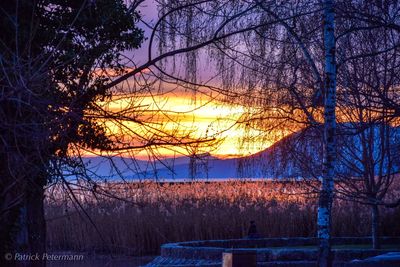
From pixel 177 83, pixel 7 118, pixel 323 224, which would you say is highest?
pixel 177 83

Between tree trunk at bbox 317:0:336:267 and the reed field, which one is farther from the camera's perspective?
the reed field

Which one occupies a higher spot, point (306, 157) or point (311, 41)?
point (311, 41)

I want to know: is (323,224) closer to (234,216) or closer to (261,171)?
(261,171)

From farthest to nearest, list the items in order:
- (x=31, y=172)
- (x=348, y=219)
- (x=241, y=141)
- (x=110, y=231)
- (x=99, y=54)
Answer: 1. (x=110, y=231)
2. (x=348, y=219)
3. (x=241, y=141)
4. (x=99, y=54)
5. (x=31, y=172)

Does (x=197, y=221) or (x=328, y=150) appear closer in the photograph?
(x=328, y=150)

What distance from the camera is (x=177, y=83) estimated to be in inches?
430

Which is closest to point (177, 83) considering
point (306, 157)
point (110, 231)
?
point (306, 157)

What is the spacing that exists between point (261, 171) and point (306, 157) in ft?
3.75

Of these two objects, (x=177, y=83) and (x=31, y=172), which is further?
(x=177, y=83)

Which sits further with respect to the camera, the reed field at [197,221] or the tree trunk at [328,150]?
the reed field at [197,221]

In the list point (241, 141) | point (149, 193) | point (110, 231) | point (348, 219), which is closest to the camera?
point (241, 141)

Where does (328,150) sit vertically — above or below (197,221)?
above

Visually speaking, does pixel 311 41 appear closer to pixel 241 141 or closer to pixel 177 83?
pixel 241 141

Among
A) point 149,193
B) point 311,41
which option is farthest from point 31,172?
point 149,193
